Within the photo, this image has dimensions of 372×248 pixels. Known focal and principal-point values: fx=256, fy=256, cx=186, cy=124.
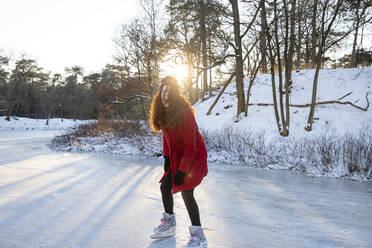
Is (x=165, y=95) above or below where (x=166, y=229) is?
above

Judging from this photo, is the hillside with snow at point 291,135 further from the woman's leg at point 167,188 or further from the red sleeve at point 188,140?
the red sleeve at point 188,140

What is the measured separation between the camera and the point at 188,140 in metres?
2.12

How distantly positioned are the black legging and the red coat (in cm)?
9

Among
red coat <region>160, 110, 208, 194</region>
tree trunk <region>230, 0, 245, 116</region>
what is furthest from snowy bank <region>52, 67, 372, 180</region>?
red coat <region>160, 110, 208, 194</region>

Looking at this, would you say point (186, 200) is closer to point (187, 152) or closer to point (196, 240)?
point (196, 240)

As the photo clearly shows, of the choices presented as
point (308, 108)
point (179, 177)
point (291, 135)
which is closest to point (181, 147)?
point (179, 177)

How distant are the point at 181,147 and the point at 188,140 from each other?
5.3 inches

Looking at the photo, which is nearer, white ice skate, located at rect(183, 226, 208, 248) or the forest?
white ice skate, located at rect(183, 226, 208, 248)

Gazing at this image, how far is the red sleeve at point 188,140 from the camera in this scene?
207cm

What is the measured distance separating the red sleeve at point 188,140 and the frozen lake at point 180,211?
793 mm

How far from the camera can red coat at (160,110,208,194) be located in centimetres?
210

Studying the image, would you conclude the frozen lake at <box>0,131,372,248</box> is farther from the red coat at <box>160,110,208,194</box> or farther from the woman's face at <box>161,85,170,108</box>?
the woman's face at <box>161,85,170,108</box>

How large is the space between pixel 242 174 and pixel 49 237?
4202 mm

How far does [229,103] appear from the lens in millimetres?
13703
